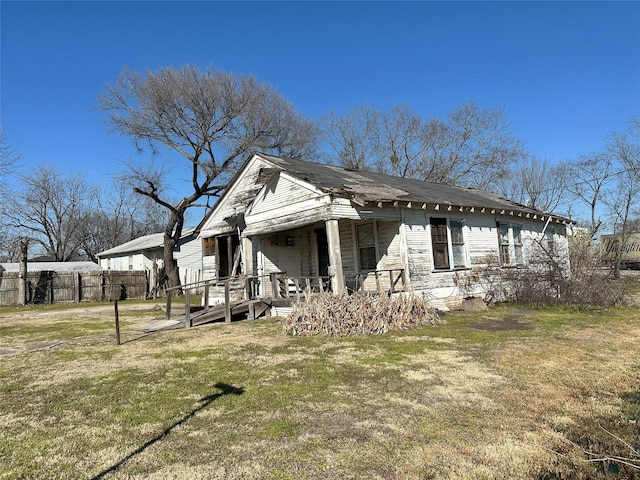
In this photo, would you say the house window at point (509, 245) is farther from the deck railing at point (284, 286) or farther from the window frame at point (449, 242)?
the deck railing at point (284, 286)

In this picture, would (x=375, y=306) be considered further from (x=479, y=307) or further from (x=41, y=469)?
(x=41, y=469)

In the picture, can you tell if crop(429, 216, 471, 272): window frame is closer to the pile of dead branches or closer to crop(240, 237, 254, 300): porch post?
the pile of dead branches

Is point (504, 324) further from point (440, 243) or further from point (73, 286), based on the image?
point (73, 286)

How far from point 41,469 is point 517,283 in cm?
1362

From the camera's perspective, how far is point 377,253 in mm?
12445

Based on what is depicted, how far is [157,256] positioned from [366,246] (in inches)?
888

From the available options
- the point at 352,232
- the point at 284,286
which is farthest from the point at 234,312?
the point at 352,232

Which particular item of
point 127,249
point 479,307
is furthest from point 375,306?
point 127,249

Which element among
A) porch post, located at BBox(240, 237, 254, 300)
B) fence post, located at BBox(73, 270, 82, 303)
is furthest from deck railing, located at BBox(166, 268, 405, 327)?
fence post, located at BBox(73, 270, 82, 303)

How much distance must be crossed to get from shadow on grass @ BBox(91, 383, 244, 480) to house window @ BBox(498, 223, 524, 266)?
12.3 metres

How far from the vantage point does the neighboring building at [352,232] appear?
1094cm

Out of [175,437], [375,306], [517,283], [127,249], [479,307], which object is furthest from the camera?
[127,249]

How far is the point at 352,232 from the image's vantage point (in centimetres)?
1319

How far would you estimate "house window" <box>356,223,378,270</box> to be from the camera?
12711 mm
